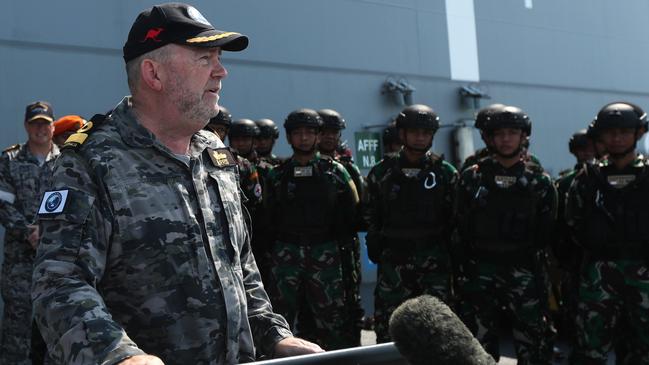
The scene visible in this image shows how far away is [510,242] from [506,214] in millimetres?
203

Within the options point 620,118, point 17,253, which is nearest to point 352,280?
point 620,118

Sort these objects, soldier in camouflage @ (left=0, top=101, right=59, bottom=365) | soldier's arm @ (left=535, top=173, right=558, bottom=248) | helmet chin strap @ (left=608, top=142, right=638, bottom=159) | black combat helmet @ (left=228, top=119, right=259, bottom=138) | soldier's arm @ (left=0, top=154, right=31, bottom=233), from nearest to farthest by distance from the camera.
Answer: helmet chin strap @ (left=608, top=142, right=638, bottom=159), soldier's arm @ (left=535, top=173, right=558, bottom=248), soldier's arm @ (left=0, top=154, right=31, bottom=233), soldier in camouflage @ (left=0, top=101, right=59, bottom=365), black combat helmet @ (left=228, top=119, right=259, bottom=138)

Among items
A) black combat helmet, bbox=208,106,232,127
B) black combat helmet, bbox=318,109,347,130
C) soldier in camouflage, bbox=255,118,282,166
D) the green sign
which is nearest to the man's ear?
black combat helmet, bbox=208,106,232,127

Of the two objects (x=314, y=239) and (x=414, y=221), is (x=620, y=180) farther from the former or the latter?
(x=314, y=239)

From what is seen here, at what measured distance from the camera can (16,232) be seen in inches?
214

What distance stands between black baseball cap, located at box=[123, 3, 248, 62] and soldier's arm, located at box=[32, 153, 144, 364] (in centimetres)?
34

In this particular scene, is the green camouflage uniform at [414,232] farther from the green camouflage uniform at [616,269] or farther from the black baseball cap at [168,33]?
the black baseball cap at [168,33]

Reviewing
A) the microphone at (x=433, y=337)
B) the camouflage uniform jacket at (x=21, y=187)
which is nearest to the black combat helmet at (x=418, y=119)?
the camouflage uniform jacket at (x=21, y=187)

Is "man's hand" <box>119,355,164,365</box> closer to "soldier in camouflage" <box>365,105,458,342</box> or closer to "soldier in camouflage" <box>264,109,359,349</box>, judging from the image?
"soldier in camouflage" <box>365,105,458,342</box>

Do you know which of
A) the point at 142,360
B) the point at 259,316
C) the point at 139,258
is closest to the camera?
the point at 142,360

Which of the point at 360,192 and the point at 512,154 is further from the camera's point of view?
the point at 360,192

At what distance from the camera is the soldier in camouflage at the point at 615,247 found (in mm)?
4750

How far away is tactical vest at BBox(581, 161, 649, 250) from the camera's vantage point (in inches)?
187

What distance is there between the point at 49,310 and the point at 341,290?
176 inches
